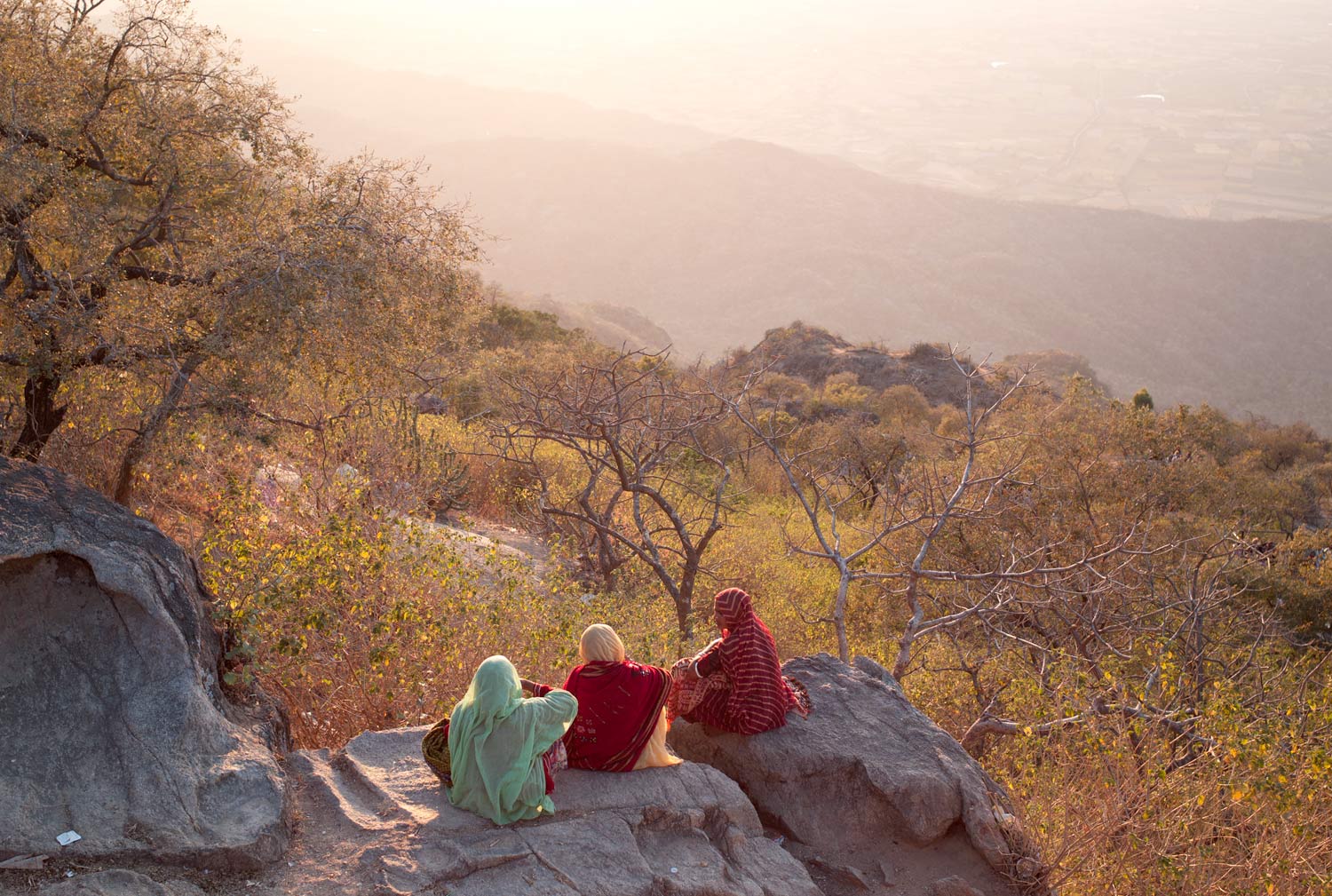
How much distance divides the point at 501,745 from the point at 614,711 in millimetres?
648

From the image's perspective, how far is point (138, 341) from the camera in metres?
6.93

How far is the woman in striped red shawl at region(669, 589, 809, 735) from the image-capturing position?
5.14m

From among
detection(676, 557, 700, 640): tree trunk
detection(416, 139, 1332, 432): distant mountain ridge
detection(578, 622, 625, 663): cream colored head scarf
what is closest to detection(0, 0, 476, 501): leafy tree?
detection(676, 557, 700, 640): tree trunk

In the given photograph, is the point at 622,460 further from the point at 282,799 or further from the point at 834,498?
the point at 282,799

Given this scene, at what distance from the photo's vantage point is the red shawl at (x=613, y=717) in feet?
15.1

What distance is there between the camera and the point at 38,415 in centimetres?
728

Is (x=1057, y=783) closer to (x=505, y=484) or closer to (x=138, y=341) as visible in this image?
(x=138, y=341)

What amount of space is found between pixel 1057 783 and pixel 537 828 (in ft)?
10.6

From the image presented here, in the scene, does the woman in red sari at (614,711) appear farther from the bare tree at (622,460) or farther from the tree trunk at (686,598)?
the tree trunk at (686,598)

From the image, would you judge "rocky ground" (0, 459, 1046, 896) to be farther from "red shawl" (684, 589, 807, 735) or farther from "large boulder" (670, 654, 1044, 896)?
"red shawl" (684, 589, 807, 735)

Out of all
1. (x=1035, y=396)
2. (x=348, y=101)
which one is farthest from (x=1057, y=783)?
(x=348, y=101)

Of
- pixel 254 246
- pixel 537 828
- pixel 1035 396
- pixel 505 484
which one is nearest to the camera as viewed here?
pixel 537 828

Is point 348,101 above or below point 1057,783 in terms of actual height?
above

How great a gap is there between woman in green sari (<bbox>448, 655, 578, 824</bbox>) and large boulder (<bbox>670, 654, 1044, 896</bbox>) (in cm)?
136
